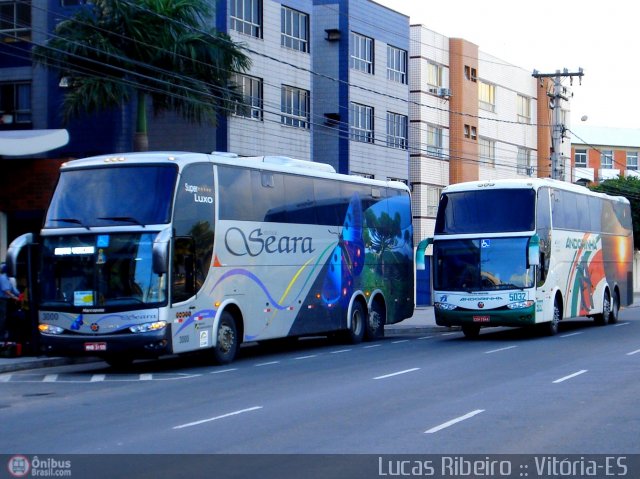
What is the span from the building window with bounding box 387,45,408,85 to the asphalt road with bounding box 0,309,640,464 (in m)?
27.9

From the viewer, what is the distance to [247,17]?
4012cm

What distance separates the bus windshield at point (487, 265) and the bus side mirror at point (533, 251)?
0.44 ft

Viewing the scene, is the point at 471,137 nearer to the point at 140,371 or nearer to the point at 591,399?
the point at 140,371

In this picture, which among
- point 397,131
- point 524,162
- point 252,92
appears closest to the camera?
point 252,92

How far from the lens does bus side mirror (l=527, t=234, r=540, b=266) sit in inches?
1062

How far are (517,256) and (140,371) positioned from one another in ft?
34.1

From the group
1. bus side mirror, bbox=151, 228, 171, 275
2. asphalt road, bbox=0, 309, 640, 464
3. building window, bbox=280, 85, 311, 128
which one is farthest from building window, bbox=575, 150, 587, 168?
bus side mirror, bbox=151, 228, 171, 275

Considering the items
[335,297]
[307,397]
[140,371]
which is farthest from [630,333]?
[307,397]

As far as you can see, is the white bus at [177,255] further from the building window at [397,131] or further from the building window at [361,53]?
the building window at [397,131]

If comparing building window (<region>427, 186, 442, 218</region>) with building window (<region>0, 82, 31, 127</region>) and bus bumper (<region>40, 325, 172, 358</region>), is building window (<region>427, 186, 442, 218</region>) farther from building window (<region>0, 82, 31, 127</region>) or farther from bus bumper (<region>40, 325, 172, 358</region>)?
bus bumper (<region>40, 325, 172, 358</region>)

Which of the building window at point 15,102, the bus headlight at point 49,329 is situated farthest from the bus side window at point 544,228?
the building window at point 15,102

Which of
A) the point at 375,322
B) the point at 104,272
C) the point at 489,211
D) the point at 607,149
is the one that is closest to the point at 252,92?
the point at 375,322

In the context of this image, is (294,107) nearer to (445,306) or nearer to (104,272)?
(445,306)

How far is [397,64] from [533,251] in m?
26.1
